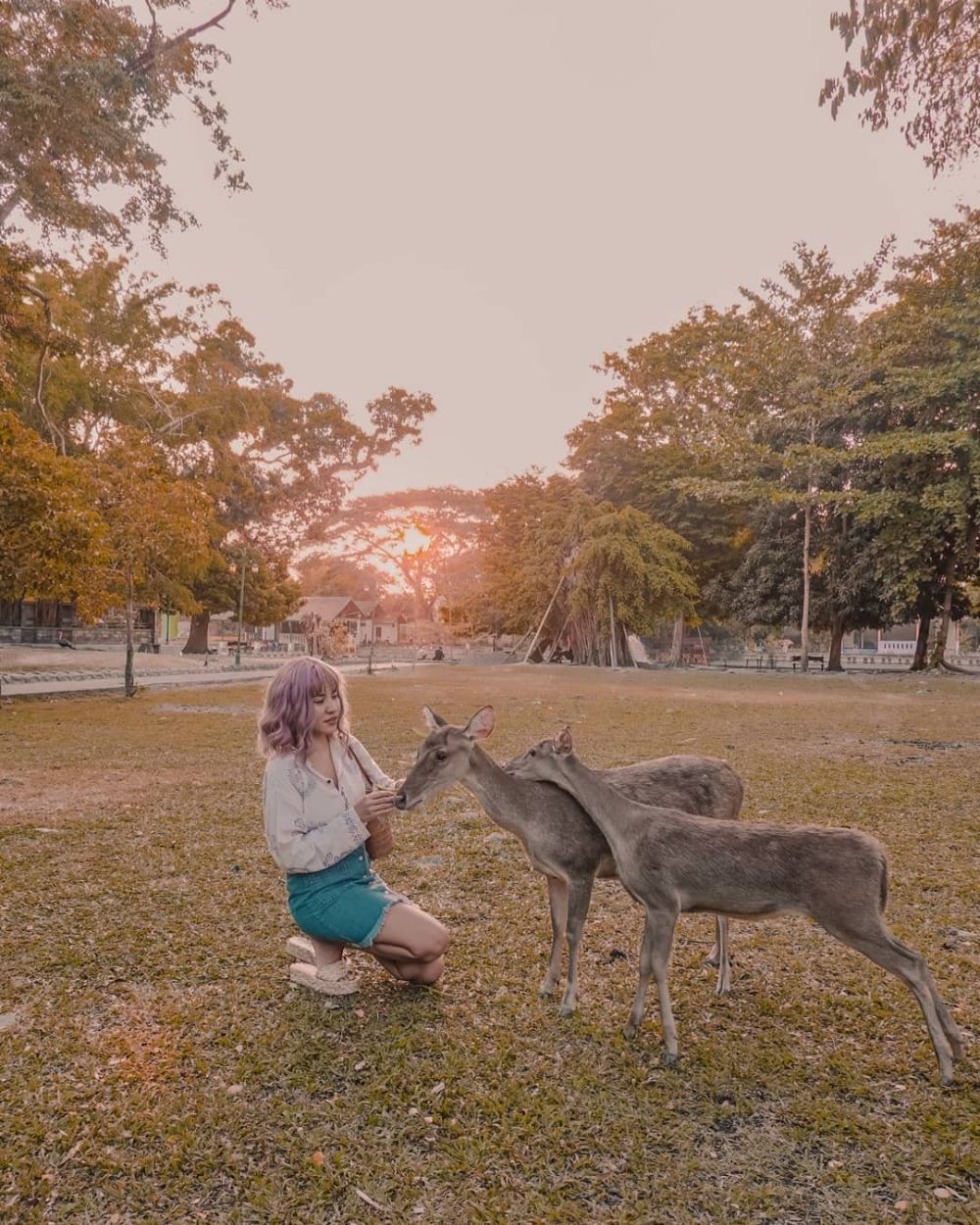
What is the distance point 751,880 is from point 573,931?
0.87m

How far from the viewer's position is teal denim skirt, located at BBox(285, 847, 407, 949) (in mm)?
3525

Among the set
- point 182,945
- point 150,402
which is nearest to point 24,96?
point 182,945

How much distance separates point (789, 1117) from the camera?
8.95 ft

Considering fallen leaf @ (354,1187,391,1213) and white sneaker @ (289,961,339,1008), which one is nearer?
fallen leaf @ (354,1187,391,1213)

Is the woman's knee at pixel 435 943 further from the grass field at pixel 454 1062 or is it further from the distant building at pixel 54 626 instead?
the distant building at pixel 54 626

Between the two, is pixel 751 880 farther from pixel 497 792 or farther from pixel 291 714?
pixel 291 714

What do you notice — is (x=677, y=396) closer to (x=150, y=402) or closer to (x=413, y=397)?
(x=413, y=397)

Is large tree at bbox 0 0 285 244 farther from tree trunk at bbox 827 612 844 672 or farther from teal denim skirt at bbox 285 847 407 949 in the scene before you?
tree trunk at bbox 827 612 844 672

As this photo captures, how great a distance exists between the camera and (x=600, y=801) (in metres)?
3.43

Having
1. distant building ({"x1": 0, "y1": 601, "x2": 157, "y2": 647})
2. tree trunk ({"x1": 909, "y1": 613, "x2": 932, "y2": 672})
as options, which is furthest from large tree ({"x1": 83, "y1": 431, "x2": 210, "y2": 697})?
tree trunk ({"x1": 909, "y1": 613, "x2": 932, "y2": 672})

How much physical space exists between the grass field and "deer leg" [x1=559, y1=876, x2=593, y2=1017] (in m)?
0.07

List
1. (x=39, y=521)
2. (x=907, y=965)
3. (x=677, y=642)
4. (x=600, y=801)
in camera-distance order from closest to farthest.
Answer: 1. (x=907, y=965)
2. (x=600, y=801)
3. (x=39, y=521)
4. (x=677, y=642)

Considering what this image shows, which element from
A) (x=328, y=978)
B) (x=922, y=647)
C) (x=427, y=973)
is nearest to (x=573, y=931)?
(x=427, y=973)

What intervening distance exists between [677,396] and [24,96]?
3410 cm
